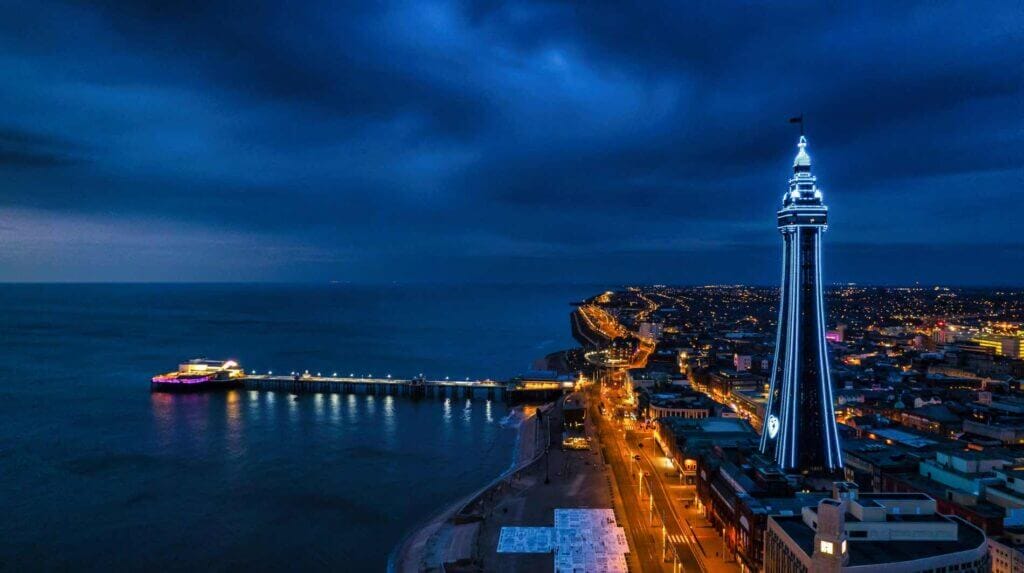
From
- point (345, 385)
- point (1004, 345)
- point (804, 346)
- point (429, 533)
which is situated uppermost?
point (804, 346)

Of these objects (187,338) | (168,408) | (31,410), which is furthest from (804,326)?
(187,338)

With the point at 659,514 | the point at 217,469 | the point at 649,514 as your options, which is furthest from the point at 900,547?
the point at 217,469

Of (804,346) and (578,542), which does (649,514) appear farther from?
(804,346)

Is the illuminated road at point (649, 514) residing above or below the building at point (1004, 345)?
below

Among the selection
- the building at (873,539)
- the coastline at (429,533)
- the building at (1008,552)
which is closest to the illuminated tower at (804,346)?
the building at (1008,552)

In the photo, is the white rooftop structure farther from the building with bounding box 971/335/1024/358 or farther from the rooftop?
the building with bounding box 971/335/1024/358

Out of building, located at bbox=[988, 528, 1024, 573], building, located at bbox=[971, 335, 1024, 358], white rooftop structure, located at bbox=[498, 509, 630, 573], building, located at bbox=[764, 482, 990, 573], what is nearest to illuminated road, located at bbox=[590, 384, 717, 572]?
white rooftop structure, located at bbox=[498, 509, 630, 573]

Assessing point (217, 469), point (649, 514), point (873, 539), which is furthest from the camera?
point (217, 469)

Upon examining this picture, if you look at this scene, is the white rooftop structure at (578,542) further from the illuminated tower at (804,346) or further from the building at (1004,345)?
the building at (1004,345)
